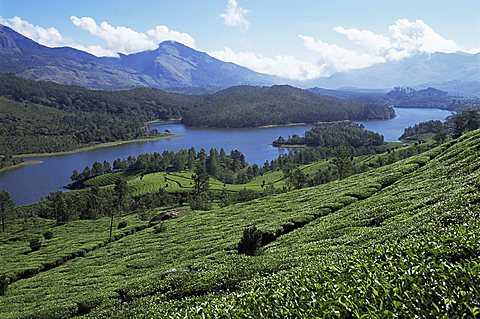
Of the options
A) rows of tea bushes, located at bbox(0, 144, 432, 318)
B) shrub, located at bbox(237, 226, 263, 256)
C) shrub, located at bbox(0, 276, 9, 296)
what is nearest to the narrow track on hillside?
rows of tea bushes, located at bbox(0, 144, 432, 318)

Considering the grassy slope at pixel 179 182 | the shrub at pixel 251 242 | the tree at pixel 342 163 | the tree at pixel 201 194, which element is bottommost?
the grassy slope at pixel 179 182

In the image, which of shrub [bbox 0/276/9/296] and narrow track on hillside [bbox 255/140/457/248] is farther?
shrub [bbox 0/276/9/296]

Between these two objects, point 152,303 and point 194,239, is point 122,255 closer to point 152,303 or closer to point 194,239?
point 194,239

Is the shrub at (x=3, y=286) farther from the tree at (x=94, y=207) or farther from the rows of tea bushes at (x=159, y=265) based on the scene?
the tree at (x=94, y=207)

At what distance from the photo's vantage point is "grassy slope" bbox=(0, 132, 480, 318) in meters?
10.6

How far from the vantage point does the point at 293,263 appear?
22.7m

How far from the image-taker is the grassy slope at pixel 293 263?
10.6 metres

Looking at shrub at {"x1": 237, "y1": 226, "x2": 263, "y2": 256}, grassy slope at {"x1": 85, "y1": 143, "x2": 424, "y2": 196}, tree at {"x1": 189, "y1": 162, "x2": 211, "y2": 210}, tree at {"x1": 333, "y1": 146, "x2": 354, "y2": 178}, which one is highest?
shrub at {"x1": 237, "y1": 226, "x2": 263, "y2": 256}

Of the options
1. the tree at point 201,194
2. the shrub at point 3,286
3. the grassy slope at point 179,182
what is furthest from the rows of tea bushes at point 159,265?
the grassy slope at point 179,182

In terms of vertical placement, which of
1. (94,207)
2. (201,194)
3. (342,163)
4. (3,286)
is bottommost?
(94,207)

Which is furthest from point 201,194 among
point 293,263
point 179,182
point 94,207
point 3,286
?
point 293,263

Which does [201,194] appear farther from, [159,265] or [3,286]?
[159,265]

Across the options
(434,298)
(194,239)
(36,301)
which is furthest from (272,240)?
(434,298)

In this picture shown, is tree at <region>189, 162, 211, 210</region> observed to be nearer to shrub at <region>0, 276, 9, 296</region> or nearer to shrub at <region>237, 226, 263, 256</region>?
shrub at <region>0, 276, 9, 296</region>
